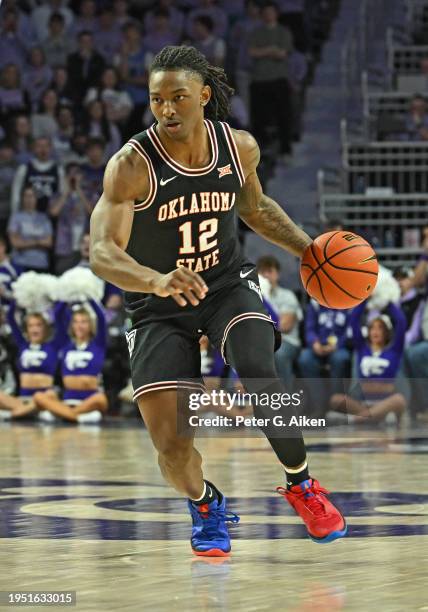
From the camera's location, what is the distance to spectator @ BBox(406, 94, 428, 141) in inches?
607

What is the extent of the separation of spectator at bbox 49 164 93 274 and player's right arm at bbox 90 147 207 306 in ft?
30.0

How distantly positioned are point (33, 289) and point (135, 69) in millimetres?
4630

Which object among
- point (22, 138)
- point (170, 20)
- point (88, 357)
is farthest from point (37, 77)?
point (88, 357)

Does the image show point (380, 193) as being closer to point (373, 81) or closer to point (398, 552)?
point (373, 81)

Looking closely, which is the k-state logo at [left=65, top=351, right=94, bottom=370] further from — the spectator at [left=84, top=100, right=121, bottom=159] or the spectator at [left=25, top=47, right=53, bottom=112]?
the spectator at [left=25, top=47, right=53, bottom=112]

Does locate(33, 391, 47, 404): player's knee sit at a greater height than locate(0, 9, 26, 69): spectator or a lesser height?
lesser

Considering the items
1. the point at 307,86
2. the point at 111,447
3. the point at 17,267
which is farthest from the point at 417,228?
the point at 111,447

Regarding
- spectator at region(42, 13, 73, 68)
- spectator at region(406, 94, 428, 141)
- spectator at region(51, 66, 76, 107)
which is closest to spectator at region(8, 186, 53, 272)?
spectator at region(51, 66, 76, 107)

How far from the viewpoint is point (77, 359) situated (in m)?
12.2

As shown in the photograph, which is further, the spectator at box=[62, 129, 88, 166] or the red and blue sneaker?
the spectator at box=[62, 129, 88, 166]

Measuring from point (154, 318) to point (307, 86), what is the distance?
12.5m

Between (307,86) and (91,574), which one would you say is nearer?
(91,574)

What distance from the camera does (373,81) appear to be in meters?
17.4

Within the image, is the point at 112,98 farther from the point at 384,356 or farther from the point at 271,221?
the point at 271,221
